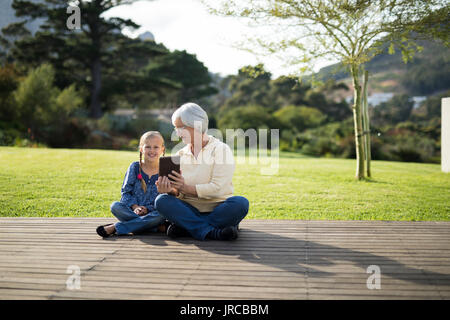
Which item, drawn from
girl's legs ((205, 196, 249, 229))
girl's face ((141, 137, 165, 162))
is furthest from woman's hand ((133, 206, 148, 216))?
girl's legs ((205, 196, 249, 229))

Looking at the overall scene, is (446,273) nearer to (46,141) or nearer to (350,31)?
(350,31)

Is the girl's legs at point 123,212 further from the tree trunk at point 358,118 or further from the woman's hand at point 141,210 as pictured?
the tree trunk at point 358,118

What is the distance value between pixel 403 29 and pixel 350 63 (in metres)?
1.08

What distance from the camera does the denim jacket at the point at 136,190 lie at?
12.4 ft

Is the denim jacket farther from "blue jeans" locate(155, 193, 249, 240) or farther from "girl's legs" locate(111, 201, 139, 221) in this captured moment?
"blue jeans" locate(155, 193, 249, 240)

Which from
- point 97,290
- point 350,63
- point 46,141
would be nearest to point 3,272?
point 97,290

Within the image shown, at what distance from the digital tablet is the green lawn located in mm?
2008

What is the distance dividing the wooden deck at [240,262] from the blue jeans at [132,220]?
102 millimetres

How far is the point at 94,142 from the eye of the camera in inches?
667

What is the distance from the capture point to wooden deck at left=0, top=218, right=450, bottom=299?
89.0 inches

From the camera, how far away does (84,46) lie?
21.3 metres

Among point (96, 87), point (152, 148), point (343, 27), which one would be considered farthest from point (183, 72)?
point (152, 148)

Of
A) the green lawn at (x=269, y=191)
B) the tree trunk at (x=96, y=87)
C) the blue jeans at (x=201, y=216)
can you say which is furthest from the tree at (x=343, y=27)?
the tree trunk at (x=96, y=87)
